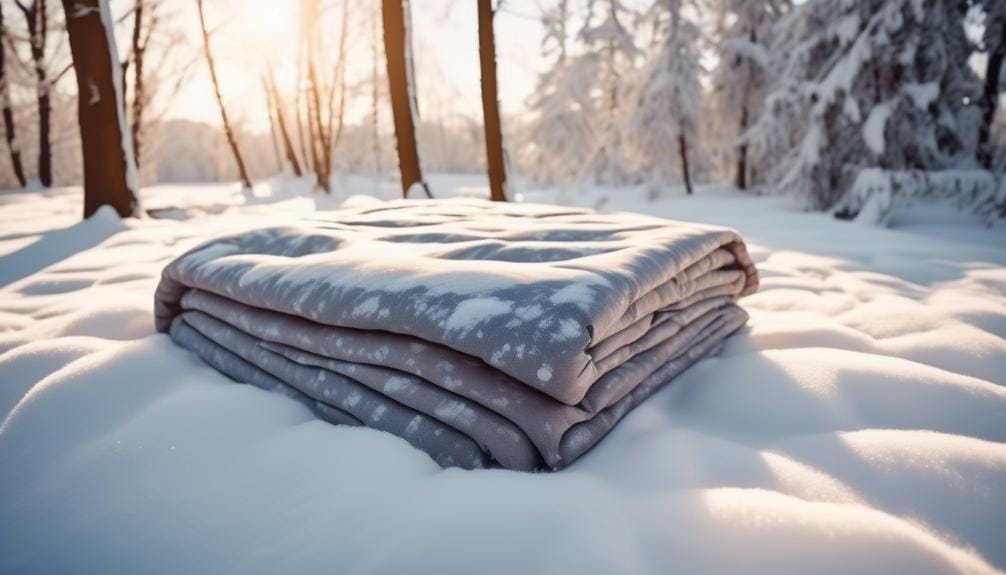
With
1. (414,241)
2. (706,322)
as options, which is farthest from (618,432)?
(414,241)

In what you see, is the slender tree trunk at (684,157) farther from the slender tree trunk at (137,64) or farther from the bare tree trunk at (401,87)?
the slender tree trunk at (137,64)

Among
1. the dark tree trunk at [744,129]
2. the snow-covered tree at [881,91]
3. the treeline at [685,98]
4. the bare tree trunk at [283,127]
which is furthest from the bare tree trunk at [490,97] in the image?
the bare tree trunk at [283,127]

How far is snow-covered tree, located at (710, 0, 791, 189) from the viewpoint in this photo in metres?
11.9

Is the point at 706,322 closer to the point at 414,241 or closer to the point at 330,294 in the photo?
the point at 414,241

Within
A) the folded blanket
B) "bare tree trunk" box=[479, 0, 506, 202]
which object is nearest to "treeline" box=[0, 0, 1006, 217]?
"bare tree trunk" box=[479, 0, 506, 202]

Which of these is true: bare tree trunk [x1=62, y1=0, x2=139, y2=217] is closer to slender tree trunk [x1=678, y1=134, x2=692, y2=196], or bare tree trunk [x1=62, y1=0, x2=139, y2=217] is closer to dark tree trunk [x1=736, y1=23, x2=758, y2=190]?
slender tree trunk [x1=678, y1=134, x2=692, y2=196]

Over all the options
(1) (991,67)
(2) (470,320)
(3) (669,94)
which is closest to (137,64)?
(3) (669,94)

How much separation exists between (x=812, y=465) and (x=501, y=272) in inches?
27.7

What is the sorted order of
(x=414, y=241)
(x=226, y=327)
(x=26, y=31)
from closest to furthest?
(x=226, y=327)
(x=414, y=241)
(x=26, y=31)

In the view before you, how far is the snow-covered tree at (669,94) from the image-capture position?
12.2m

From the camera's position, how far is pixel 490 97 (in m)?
5.66

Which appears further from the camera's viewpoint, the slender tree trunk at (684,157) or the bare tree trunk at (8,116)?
the slender tree trunk at (684,157)

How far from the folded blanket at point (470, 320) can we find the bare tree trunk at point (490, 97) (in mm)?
4498

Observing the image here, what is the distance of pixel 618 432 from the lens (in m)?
0.95
